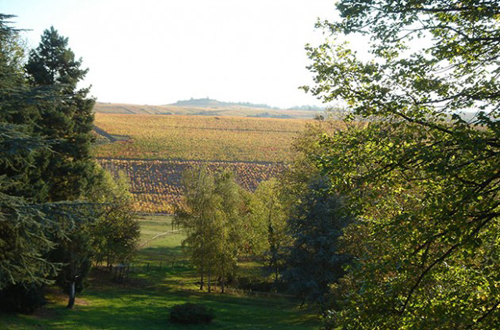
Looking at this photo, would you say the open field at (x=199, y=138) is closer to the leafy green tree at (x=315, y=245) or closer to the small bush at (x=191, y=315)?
the small bush at (x=191, y=315)

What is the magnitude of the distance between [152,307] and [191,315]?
4433 millimetres

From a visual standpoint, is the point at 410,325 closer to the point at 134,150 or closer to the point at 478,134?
the point at 478,134

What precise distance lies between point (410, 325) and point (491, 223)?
6.83ft

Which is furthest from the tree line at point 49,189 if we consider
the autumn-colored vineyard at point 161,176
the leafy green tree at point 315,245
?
the autumn-colored vineyard at point 161,176

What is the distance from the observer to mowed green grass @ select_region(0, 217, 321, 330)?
25.7 metres

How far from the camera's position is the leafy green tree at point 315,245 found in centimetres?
2339

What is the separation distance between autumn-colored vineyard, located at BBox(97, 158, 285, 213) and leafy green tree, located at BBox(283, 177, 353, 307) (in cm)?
3986

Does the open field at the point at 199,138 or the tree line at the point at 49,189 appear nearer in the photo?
the tree line at the point at 49,189

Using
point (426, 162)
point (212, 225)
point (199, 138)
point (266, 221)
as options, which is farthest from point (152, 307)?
point (199, 138)

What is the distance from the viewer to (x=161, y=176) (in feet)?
246

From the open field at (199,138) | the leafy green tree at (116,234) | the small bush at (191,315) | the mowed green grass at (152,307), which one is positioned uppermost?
the open field at (199,138)

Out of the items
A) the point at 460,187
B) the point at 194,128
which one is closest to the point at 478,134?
the point at 460,187

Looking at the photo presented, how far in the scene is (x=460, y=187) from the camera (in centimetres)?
692

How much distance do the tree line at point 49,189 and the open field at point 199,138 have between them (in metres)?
38.3
